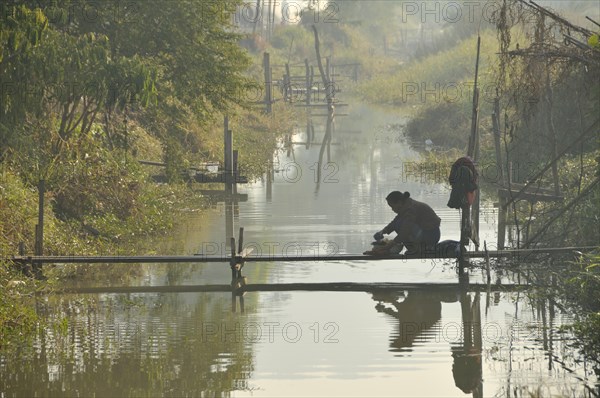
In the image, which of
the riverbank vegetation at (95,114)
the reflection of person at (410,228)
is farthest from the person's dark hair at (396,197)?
the riverbank vegetation at (95,114)

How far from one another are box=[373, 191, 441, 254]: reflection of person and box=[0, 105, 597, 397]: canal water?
55 centimetres

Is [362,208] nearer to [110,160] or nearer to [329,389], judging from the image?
[110,160]

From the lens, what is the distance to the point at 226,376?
10.9 meters

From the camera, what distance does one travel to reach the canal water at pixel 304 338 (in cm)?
1054

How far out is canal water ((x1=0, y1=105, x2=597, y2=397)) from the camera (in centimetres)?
1054

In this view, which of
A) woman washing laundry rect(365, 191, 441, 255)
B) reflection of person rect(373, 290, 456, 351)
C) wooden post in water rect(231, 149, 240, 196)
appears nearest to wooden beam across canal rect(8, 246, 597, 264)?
woman washing laundry rect(365, 191, 441, 255)

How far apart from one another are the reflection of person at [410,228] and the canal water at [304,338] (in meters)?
0.55

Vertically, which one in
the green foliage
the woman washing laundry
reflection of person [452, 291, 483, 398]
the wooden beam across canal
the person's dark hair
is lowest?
reflection of person [452, 291, 483, 398]

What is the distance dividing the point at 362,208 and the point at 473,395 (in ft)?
44.2

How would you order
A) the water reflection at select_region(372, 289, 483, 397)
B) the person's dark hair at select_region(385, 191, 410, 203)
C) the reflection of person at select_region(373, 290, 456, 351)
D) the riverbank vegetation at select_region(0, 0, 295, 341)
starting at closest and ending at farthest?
1. the water reflection at select_region(372, 289, 483, 397)
2. the reflection of person at select_region(373, 290, 456, 351)
3. the person's dark hair at select_region(385, 191, 410, 203)
4. the riverbank vegetation at select_region(0, 0, 295, 341)

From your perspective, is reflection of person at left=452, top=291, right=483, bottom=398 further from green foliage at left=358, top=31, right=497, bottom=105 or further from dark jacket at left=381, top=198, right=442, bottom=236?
green foliage at left=358, top=31, right=497, bottom=105

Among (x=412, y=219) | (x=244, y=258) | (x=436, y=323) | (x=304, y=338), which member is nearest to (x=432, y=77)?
(x=412, y=219)

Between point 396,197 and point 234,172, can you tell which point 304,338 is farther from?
point 234,172

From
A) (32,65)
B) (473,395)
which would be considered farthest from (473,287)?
(32,65)
